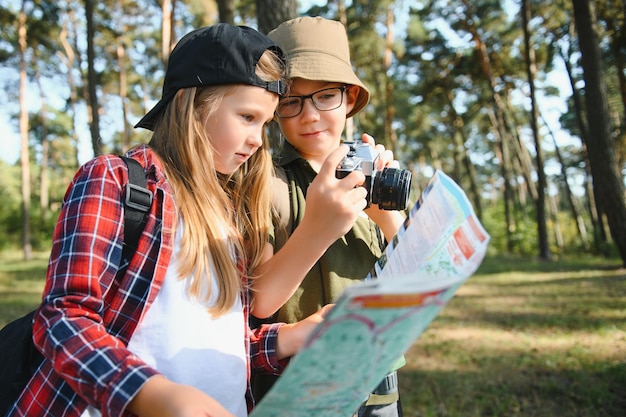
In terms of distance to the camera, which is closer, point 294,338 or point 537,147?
point 294,338

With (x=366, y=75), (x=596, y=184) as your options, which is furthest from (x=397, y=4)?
(x=596, y=184)

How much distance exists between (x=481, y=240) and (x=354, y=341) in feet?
0.86

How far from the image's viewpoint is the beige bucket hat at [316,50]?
52.8 inches

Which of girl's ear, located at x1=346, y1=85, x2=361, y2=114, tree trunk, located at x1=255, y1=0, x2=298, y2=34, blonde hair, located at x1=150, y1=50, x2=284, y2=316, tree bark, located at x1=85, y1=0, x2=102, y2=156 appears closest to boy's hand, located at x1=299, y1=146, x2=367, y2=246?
blonde hair, located at x1=150, y1=50, x2=284, y2=316

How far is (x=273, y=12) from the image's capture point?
317 centimetres

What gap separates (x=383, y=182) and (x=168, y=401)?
0.67 m

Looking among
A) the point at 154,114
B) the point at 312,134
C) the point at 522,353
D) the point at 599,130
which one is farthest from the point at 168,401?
the point at 599,130

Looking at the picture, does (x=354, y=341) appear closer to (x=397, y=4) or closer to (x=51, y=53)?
(x=397, y=4)

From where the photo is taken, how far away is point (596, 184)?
739 centimetres

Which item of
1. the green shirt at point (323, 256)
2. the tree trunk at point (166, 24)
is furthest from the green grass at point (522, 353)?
the tree trunk at point (166, 24)

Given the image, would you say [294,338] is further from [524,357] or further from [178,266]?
[524,357]

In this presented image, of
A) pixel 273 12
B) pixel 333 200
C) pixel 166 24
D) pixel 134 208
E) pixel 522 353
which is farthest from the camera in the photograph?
pixel 166 24

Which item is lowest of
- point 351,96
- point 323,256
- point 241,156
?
point 323,256

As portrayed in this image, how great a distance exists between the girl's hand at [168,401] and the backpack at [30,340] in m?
0.28
